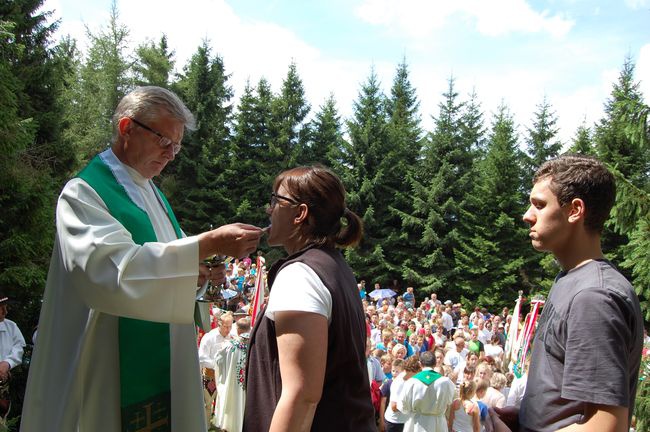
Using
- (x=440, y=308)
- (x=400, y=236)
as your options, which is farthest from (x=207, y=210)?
(x=440, y=308)

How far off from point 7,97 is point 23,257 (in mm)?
3368

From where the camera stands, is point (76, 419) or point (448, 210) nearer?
point (76, 419)

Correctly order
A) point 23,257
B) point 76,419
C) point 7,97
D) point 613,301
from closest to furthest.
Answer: point 613,301 → point 76,419 → point 7,97 → point 23,257

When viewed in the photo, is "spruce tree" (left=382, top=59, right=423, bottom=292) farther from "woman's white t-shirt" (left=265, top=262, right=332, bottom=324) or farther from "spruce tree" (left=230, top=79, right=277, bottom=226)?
"woman's white t-shirt" (left=265, top=262, right=332, bottom=324)

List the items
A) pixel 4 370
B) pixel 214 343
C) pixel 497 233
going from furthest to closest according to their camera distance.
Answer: pixel 497 233
pixel 214 343
pixel 4 370

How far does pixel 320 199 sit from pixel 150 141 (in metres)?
0.98

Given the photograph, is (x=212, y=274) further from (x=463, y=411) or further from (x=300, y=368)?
(x=463, y=411)

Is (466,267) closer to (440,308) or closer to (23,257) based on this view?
(440,308)

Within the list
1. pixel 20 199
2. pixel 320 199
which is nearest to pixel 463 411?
pixel 320 199

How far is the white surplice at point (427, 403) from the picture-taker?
650 centimetres

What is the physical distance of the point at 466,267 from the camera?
30047 mm

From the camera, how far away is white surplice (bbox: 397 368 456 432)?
21.3 feet

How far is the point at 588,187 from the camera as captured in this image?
1861mm

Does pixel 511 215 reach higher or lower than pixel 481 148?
lower
